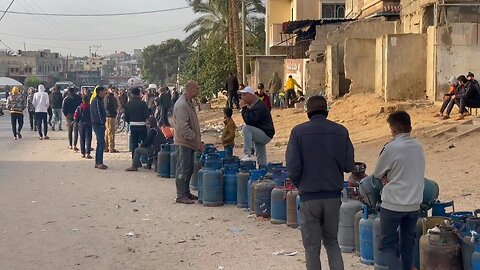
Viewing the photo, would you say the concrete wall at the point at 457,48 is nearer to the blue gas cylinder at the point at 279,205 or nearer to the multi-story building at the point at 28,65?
the blue gas cylinder at the point at 279,205

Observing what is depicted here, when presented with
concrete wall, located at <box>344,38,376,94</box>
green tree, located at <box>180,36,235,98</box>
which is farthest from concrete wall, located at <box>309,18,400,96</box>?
green tree, located at <box>180,36,235,98</box>

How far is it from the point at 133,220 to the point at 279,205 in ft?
7.22

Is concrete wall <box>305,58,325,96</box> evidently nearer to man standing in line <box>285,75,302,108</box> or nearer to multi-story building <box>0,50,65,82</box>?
man standing in line <box>285,75,302,108</box>

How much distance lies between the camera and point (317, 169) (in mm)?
6691

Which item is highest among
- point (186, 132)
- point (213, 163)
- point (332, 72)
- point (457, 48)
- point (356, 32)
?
point (356, 32)

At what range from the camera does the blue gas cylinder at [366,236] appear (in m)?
7.95

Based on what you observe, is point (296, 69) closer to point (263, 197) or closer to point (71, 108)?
point (71, 108)

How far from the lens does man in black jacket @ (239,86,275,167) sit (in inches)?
523

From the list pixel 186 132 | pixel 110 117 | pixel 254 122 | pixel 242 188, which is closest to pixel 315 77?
pixel 110 117

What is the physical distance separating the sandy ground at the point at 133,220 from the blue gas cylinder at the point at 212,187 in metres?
0.17

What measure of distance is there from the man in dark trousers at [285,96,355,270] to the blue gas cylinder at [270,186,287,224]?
3.29 m

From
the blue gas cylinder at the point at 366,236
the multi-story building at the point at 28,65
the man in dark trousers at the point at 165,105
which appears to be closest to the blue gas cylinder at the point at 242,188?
the blue gas cylinder at the point at 366,236

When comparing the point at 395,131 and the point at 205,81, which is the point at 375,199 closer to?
the point at 395,131

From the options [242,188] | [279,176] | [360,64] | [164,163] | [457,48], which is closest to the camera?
[279,176]
